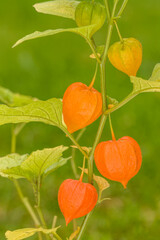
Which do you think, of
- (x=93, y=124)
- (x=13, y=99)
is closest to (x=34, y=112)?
(x=13, y=99)

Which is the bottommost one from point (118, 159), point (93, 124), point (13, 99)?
point (93, 124)

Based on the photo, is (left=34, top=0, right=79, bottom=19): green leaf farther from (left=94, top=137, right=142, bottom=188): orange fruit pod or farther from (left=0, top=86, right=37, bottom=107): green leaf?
(left=0, top=86, right=37, bottom=107): green leaf

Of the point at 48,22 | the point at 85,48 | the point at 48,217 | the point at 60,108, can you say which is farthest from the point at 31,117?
the point at 48,22

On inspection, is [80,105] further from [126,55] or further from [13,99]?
[13,99]

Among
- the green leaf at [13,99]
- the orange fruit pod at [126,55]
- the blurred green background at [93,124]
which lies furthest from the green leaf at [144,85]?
the blurred green background at [93,124]

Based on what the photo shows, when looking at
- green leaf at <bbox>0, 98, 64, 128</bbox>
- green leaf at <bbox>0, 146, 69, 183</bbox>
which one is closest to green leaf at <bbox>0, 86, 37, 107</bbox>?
green leaf at <bbox>0, 146, 69, 183</bbox>

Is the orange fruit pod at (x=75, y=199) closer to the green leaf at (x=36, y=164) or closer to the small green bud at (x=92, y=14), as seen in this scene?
the green leaf at (x=36, y=164)
